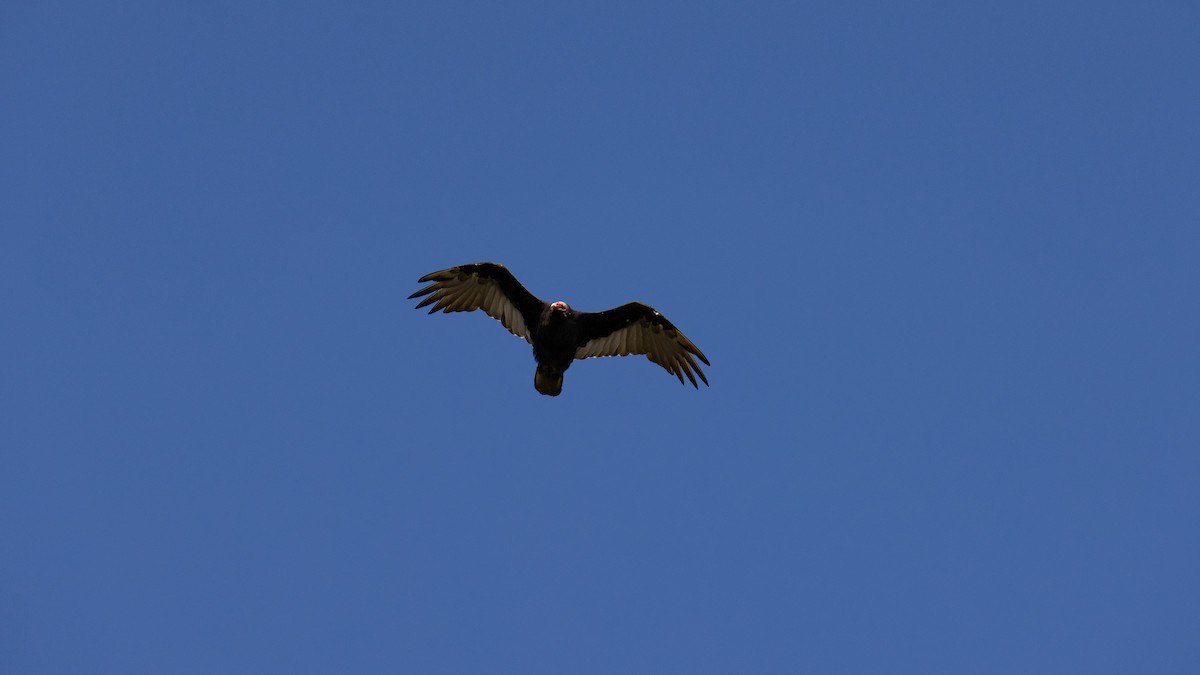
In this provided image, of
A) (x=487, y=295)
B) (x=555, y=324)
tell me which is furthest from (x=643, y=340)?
(x=487, y=295)

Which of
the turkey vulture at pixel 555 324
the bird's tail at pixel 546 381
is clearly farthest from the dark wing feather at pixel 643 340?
the bird's tail at pixel 546 381

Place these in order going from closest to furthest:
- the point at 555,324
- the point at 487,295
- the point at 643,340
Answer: the point at 555,324, the point at 487,295, the point at 643,340

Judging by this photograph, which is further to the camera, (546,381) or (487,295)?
(487,295)

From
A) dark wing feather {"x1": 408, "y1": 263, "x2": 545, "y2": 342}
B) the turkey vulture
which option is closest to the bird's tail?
the turkey vulture

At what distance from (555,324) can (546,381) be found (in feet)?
2.99

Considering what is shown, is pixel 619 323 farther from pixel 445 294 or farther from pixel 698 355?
pixel 445 294

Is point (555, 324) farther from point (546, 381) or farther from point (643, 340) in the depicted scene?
point (643, 340)

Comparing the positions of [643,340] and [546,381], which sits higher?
[643,340]

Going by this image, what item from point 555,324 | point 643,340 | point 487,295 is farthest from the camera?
point 643,340

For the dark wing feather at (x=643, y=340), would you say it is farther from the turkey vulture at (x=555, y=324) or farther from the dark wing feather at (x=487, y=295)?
the dark wing feather at (x=487, y=295)

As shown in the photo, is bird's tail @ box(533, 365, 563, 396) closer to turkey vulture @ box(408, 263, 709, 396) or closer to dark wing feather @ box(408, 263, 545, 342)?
turkey vulture @ box(408, 263, 709, 396)

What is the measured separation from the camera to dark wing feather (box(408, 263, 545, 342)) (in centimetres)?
1568

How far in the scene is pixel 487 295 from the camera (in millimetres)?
15891

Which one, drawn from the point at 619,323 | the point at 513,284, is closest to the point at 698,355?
the point at 619,323
